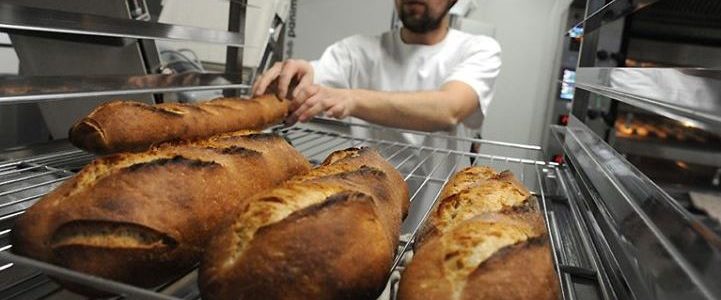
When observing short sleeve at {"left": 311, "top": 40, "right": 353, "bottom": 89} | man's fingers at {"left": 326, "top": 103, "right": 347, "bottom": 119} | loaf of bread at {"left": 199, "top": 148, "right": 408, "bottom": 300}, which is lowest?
loaf of bread at {"left": 199, "top": 148, "right": 408, "bottom": 300}

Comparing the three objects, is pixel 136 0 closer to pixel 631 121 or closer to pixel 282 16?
pixel 282 16

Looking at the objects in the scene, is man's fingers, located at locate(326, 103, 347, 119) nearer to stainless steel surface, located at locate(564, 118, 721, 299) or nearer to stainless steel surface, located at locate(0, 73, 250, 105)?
stainless steel surface, located at locate(0, 73, 250, 105)

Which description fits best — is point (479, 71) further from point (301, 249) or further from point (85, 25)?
point (301, 249)

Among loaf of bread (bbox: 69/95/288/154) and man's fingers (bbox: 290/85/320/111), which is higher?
man's fingers (bbox: 290/85/320/111)

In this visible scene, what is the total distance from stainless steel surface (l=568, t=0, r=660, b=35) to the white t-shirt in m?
0.75

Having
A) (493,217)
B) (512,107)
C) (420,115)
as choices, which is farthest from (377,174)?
(512,107)

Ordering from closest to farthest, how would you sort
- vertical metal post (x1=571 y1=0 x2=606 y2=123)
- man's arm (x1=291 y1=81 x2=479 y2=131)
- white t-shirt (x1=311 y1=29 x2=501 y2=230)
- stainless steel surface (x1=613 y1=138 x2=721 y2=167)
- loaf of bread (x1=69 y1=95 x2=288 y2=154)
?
1. loaf of bread (x1=69 y1=95 x2=288 y2=154)
2. vertical metal post (x1=571 y1=0 x2=606 y2=123)
3. man's arm (x1=291 y1=81 x2=479 y2=131)
4. stainless steel surface (x1=613 y1=138 x2=721 y2=167)
5. white t-shirt (x1=311 y1=29 x2=501 y2=230)

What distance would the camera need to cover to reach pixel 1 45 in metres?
1.16

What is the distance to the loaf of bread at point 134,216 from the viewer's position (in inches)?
17.8

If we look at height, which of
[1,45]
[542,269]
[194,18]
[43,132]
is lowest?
[43,132]

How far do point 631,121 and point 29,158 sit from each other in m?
1.66

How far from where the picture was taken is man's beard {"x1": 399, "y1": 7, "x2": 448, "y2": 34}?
1761 millimetres

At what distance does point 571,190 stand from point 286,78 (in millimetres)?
735

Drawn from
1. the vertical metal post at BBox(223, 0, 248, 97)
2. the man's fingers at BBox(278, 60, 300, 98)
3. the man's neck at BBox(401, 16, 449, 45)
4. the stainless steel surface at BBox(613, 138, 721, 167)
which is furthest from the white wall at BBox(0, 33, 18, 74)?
the stainless steel surface at BBox(613, 138, 721, 167)
